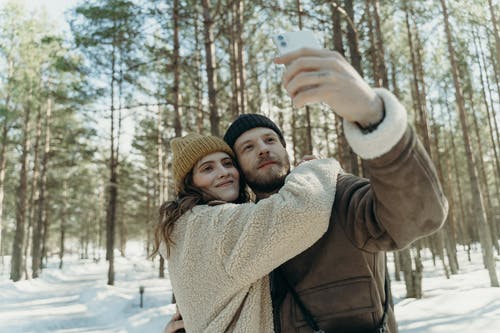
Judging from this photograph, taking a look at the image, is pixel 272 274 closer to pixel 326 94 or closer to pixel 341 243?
pixel 341 243

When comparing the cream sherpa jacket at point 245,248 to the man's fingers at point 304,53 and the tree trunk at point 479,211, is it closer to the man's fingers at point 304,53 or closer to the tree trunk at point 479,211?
the man's fingers at point 304,53

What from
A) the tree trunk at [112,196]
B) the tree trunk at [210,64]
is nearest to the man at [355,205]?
the tree trunk at [210,64]

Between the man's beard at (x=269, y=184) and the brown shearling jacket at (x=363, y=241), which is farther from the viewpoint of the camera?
the man's beard at (x=269, y=184)

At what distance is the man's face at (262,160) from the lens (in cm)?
198

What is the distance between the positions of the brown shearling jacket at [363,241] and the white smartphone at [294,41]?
366 mm

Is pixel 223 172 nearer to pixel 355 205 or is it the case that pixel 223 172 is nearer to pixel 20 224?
pixel 355 205

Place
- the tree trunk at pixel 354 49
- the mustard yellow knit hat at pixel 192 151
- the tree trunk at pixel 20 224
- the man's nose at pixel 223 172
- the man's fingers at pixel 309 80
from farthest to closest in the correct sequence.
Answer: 1. the tree trunk at pixel 20 224
2. the tree trunk at pixel 354 49
3. the mustard yellow knit hat at pixel 192 151
4. the man's nose at pixel 223 172
5. the man's fingers at pixel 309 80

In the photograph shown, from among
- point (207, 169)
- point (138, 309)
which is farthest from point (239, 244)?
point (138, 309)

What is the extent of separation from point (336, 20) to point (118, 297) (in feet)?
37.4

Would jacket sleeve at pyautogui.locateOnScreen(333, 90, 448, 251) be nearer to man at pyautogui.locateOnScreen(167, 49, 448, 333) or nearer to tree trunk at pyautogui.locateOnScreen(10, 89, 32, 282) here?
man at pyautogui.locateOnScreen(167, 49, 448, 333)

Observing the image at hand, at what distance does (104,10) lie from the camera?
395 inches

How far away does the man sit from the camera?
0.96m

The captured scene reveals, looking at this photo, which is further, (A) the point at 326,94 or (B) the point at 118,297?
(B) the point at 118,297

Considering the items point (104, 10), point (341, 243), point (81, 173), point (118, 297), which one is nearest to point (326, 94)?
point (341, 243)
